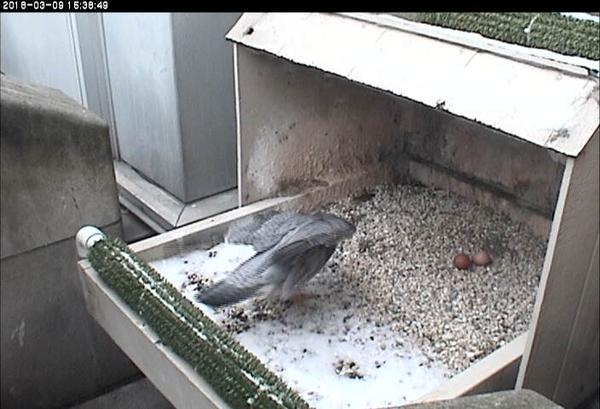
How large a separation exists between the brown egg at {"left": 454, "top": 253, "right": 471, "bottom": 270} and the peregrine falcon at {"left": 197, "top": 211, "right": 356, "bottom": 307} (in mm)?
199

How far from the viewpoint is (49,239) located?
1.06 metres

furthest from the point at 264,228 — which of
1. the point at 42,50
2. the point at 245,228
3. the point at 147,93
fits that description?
the point at 42,50

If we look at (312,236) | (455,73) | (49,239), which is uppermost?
(455,73)

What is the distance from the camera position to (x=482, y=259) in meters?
1.01

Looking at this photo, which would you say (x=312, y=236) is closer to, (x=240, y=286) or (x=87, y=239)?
(x=240, y=286)

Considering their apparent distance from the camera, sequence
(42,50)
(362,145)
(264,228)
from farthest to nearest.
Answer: (42,50) < (362,145) < (264,228)

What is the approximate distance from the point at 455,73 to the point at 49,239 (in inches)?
26.3

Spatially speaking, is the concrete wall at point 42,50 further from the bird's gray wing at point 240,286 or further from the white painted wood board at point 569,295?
the white painted wood board at point 569,295

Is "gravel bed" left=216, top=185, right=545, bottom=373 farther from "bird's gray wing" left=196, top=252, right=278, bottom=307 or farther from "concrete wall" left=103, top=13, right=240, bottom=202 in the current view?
"concrete wall" left=103, top=13, right=240, bottom=202

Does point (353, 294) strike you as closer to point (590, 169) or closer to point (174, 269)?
point (174, 269)

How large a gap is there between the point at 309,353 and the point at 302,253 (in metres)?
0.12
